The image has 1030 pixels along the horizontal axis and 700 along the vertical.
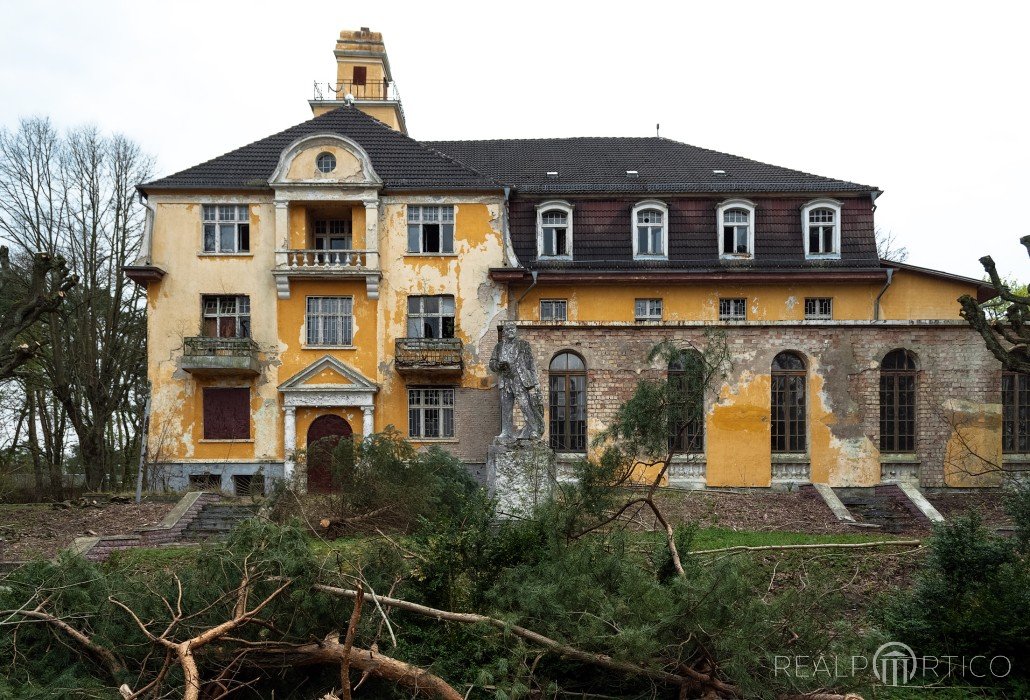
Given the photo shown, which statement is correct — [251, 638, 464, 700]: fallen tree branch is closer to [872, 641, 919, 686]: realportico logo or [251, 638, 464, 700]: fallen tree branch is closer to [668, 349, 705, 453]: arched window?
[872, 641, 919, 686]: realportico logo

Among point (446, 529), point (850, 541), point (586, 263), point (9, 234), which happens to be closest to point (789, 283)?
point (586, 263)

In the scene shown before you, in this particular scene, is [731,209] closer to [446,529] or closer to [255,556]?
[446,529]

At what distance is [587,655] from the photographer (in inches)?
297

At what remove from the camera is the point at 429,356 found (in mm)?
24422

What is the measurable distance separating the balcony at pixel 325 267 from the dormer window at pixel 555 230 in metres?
4.82

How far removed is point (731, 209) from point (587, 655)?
20.4 meters

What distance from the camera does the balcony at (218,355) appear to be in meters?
24.1

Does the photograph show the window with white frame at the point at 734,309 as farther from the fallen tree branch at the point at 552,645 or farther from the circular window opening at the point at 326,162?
the fallen tree branch at the point at 552,645

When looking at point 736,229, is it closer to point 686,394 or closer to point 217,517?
point 686,394

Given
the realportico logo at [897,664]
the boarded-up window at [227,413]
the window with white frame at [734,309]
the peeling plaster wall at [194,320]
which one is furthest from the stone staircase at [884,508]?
the boarded-up window at [227,413]

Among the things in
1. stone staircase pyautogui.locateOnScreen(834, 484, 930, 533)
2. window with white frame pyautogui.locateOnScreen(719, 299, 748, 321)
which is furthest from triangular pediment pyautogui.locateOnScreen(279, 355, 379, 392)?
stone staircase pyautogui.locateOnScreen(834, 484, 930, 533)

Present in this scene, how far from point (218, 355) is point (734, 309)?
47.2 feet

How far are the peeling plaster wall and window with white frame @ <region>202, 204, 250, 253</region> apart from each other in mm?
177

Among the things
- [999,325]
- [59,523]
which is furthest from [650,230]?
[59,523]
